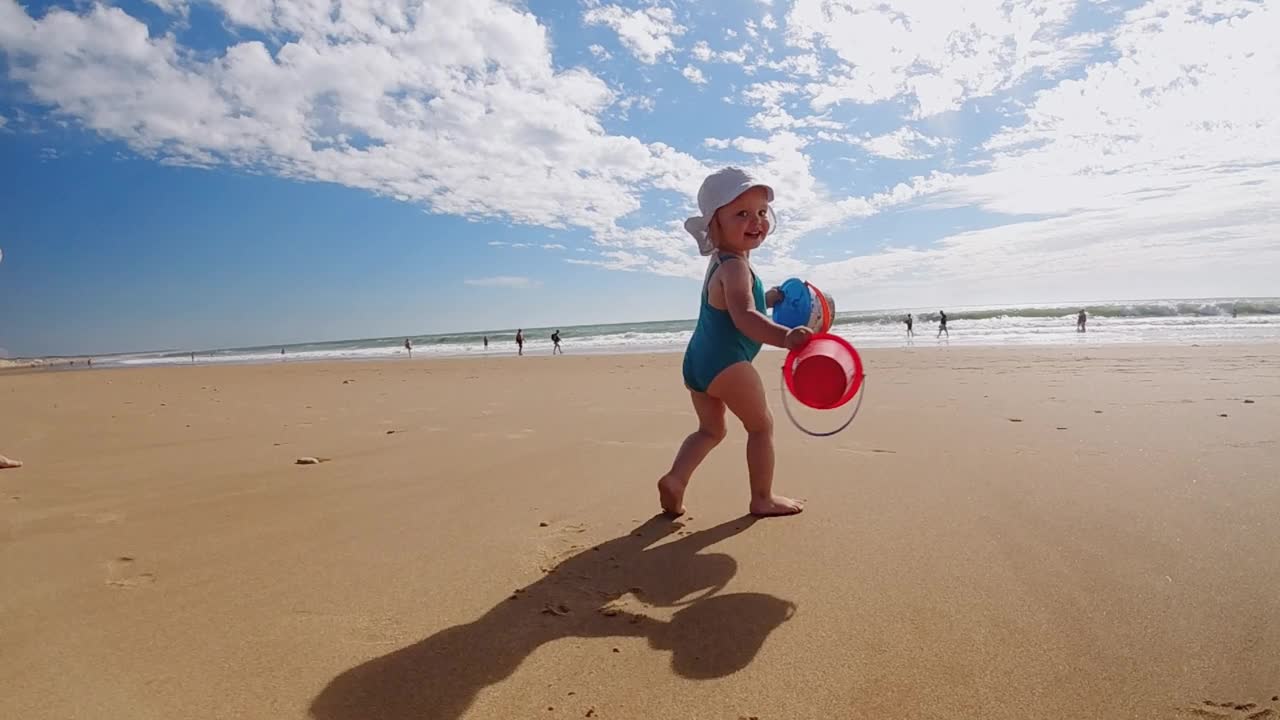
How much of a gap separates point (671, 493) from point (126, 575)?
80.6 inches

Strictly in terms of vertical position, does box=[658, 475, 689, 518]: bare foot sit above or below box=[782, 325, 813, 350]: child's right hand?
below

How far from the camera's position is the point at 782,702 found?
1451 millimetres

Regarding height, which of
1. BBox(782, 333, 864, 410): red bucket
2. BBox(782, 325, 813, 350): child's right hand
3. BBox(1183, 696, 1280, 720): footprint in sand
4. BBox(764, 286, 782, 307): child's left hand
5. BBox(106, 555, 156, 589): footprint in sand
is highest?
BBox(764, 286, 782, 307): child's left hand

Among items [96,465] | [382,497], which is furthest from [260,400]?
[382,497]

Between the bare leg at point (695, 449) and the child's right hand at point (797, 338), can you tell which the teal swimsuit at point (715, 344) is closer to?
the bare leg at point (695, 449)

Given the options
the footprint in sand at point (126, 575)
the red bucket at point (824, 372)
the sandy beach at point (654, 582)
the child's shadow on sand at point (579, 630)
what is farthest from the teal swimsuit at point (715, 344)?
the footprint in sand at point (126, 575)

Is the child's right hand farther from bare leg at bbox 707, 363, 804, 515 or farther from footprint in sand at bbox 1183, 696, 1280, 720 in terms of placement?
footprint in sand at bbox 1183, 696, 1280, 720

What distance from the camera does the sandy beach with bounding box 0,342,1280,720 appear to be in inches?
58.7

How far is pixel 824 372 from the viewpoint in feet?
7.75

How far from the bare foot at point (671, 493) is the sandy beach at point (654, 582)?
0.23ft

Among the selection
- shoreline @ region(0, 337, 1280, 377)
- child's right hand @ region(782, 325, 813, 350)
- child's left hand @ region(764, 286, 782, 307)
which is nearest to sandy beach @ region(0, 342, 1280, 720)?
child's right hand @ region(782, 325, 813, 350)

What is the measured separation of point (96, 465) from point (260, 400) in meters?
5.17

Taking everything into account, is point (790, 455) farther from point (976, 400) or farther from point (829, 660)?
point (976, 400)

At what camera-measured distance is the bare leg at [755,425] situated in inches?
108
